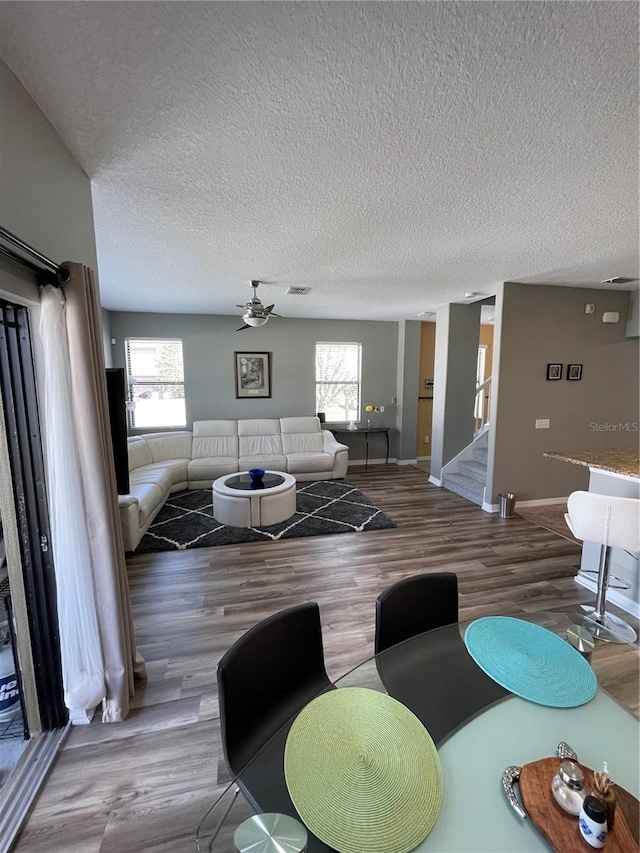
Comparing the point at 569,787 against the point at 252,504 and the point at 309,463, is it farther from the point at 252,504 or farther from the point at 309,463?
the point at 309,463

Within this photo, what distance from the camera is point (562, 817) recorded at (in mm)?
827

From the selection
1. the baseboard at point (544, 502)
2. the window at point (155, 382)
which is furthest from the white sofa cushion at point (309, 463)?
the baseboard at point (544, 502)

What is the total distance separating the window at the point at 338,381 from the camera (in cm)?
656

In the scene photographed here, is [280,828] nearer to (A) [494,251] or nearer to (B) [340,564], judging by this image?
(B) [340,564]

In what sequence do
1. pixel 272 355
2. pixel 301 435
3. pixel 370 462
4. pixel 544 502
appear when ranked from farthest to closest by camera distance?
pixel 370 462, pixel 272 355, pixel 301 435, pixel 544 502

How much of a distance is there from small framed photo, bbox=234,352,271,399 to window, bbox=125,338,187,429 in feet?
3.14

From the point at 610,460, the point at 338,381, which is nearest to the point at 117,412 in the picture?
the point at 610,460

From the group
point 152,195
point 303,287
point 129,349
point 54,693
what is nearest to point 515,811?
point 54,693

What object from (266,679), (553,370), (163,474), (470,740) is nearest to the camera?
(470,740)

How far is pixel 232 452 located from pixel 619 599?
16.2ft

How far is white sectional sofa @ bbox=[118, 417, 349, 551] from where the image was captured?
514cm

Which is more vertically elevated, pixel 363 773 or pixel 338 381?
pixel 338 381

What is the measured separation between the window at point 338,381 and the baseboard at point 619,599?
443 centimetres

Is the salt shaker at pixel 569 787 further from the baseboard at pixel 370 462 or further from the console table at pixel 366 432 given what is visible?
the baseboard at pixel 370 462
